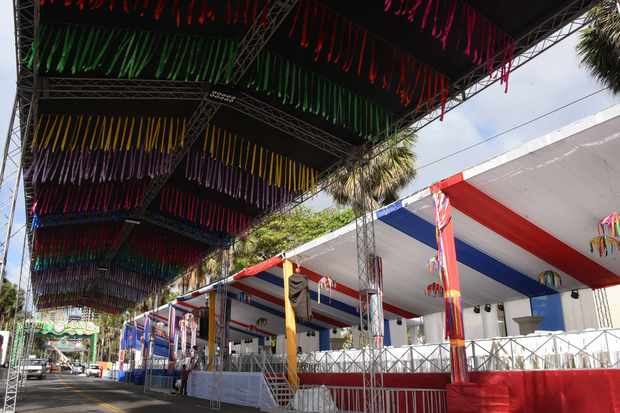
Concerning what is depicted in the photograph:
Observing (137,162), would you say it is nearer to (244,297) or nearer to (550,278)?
(244,297)

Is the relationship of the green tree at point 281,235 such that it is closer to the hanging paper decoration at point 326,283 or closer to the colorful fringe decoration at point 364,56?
the hanging paper decoration at point 326,283

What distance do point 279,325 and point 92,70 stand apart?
17629 mm

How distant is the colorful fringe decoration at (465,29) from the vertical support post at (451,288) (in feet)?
8.67

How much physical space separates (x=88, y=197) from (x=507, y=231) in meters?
12.6

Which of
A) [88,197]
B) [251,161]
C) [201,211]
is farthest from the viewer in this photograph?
[201,211]

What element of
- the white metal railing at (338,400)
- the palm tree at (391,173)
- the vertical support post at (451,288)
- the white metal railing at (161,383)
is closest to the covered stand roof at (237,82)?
the vertical support post at (451,288)

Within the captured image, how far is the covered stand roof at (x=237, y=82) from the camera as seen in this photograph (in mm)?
9125

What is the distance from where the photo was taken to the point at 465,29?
9.34 metres

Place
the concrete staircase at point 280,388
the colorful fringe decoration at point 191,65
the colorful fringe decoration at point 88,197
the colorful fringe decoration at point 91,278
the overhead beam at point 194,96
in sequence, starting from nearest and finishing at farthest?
1. the colorful fringe decoration at point 191,65
2. the overhead beam at point 194,96
3. the concrete staircase at point 280,388
4. the colorful fringe decoration at point 88,197
5. the colorful fringe decoration at point 91,278

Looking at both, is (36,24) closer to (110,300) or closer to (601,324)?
(601,324)

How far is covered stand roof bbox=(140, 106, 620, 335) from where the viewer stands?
855 centimetres

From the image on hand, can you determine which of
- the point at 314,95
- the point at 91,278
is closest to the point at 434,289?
the point at 314,95

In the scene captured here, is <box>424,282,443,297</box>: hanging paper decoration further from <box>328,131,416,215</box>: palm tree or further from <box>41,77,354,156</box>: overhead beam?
<box>328,131,416,215</box>: palm tree

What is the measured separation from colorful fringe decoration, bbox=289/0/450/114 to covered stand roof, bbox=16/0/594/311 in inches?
1.1
